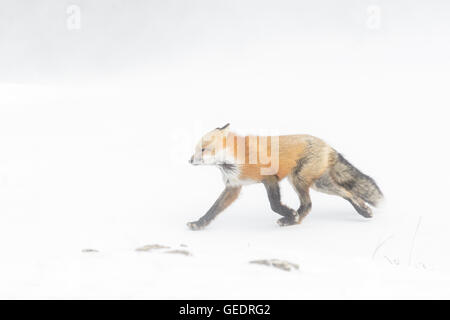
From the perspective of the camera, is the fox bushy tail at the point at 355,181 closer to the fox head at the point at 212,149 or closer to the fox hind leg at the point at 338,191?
the fox hind leg at the point at 338,191

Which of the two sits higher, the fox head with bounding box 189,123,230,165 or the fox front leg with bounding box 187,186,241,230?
the fox head with bounding box 189,123,230,165

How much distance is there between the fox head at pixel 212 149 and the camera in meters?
5.52

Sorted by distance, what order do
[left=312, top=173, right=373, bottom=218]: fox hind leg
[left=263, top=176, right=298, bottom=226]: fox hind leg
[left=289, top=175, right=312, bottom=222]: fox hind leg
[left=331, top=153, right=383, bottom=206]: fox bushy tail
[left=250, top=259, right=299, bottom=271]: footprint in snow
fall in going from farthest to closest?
[left=331, top=153, right=383, bottom=206]: fox bushy tail
[left=312, top=173, right=373, bottom=218]: fox hind leg
[left=289, top=175, right=312, bottom=222]: fox hind leg
[left=263, top=176, right=298, bottom=226]: fox hind leg
[left=250, top=259, right=299, bottom=271]: footprint in snow

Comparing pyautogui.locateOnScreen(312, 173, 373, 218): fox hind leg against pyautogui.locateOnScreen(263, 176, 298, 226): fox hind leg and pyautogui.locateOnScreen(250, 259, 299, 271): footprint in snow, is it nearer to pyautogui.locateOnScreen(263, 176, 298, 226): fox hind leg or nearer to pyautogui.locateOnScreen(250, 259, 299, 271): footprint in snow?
pyautogui.locateOnScreen(263, 176, 298, 226): fox hind leg

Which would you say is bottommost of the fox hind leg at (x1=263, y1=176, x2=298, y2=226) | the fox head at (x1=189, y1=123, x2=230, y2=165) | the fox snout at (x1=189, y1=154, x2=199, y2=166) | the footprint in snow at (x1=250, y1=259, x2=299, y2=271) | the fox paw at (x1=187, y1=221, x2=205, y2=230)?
the fox paw at (x1=187, y1=221, x2=205, y2=230)

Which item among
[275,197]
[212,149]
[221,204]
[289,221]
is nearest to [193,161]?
[212,149]

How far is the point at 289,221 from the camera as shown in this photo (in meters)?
5.88

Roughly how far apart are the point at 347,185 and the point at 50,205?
3336mm

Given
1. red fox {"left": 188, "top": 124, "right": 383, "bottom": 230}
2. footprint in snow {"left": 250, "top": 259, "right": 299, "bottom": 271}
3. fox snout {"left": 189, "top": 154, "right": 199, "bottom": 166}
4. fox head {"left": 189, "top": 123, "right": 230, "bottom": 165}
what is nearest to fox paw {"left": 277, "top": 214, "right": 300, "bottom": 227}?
red fox {"left": 188, "top": 124, "right": 383, "bottom": 230}

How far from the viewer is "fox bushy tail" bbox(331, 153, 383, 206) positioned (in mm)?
6117

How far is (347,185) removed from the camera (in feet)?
20.2

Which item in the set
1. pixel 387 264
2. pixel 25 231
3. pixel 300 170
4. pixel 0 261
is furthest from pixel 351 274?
pixel 25 231

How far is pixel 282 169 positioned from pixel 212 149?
785 mm
